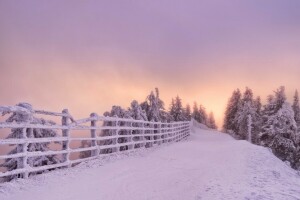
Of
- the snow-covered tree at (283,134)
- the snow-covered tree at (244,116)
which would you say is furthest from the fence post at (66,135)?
the snow-covered tree at (244,116)

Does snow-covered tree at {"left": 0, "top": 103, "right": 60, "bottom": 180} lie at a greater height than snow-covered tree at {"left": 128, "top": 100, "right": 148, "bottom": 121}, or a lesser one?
lesser

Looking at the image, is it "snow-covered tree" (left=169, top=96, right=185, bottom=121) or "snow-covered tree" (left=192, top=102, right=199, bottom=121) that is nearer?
"snow-covered tree" (left=169, top=96, right=185, bottom=121)

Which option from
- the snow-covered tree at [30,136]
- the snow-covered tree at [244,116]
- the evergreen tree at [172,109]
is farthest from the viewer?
the evergreen tree at [172,109]

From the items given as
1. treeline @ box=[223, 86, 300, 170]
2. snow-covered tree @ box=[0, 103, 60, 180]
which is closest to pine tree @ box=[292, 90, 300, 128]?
treeline @ box=[223, 86, 300, 170]

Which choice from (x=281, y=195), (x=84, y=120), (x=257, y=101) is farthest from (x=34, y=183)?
(x=257, y=101)

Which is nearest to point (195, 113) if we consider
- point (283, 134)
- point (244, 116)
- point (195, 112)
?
point (195, 112)

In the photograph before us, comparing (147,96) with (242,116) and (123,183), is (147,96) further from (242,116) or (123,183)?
(242,116)

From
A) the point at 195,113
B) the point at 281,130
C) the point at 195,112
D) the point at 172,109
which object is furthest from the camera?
the point at 195,112

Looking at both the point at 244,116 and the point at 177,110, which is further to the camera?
the point at 177,110

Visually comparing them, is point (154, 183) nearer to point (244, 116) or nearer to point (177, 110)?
point (244, 116)

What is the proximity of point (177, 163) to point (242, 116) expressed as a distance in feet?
214

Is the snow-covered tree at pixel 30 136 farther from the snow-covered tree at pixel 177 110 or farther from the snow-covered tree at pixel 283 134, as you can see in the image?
the snow-covered tree at pixel 177 110

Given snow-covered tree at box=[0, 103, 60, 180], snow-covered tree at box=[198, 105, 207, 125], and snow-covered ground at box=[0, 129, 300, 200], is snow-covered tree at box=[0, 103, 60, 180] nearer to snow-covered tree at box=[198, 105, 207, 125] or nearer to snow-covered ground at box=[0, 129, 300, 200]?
snow-covered ground at box=[0, 129, 300, 200]

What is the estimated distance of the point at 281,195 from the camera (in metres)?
8.65
